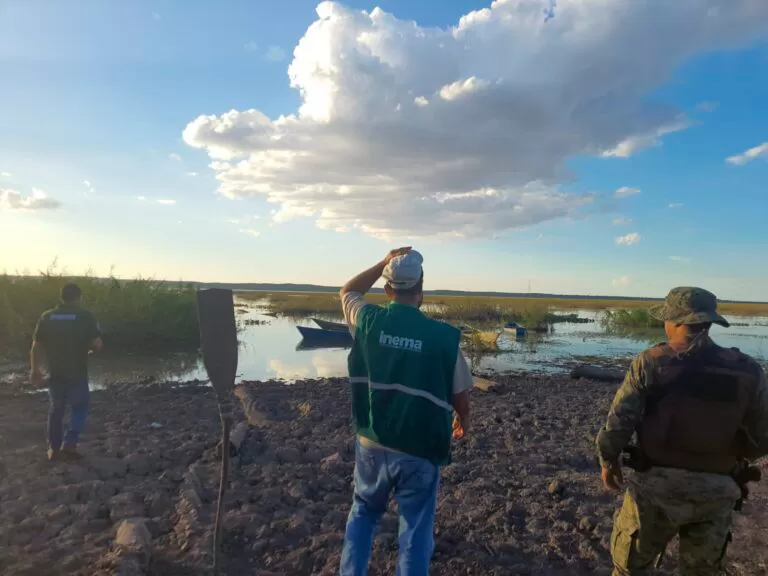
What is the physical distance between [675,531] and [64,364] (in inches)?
256

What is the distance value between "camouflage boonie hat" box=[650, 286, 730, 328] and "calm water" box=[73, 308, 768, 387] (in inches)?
541

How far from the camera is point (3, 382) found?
12844 mm

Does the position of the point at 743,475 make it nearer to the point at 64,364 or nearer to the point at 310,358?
the point at 64,364

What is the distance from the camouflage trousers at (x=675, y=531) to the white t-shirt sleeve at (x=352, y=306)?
6.27 feet

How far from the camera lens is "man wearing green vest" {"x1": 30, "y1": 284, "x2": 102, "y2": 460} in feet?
21.2

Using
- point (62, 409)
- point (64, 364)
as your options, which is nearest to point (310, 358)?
point (62, 409)

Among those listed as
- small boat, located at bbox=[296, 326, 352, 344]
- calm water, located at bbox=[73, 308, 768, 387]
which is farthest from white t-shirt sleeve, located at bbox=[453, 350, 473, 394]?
small boat, located at bbox=[296, 326, 352, 344]

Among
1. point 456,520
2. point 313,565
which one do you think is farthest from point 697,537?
point 313,565

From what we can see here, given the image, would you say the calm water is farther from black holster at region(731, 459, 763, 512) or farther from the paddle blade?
black holster at region(731, 459, 763, 512)

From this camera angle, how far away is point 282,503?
207 inches

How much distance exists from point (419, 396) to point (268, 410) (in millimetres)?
7858

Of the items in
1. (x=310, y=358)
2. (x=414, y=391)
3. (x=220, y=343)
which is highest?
(x=220, y=343)

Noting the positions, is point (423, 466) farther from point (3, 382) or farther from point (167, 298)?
point (167, 298)

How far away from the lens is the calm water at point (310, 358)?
53.9 ft
